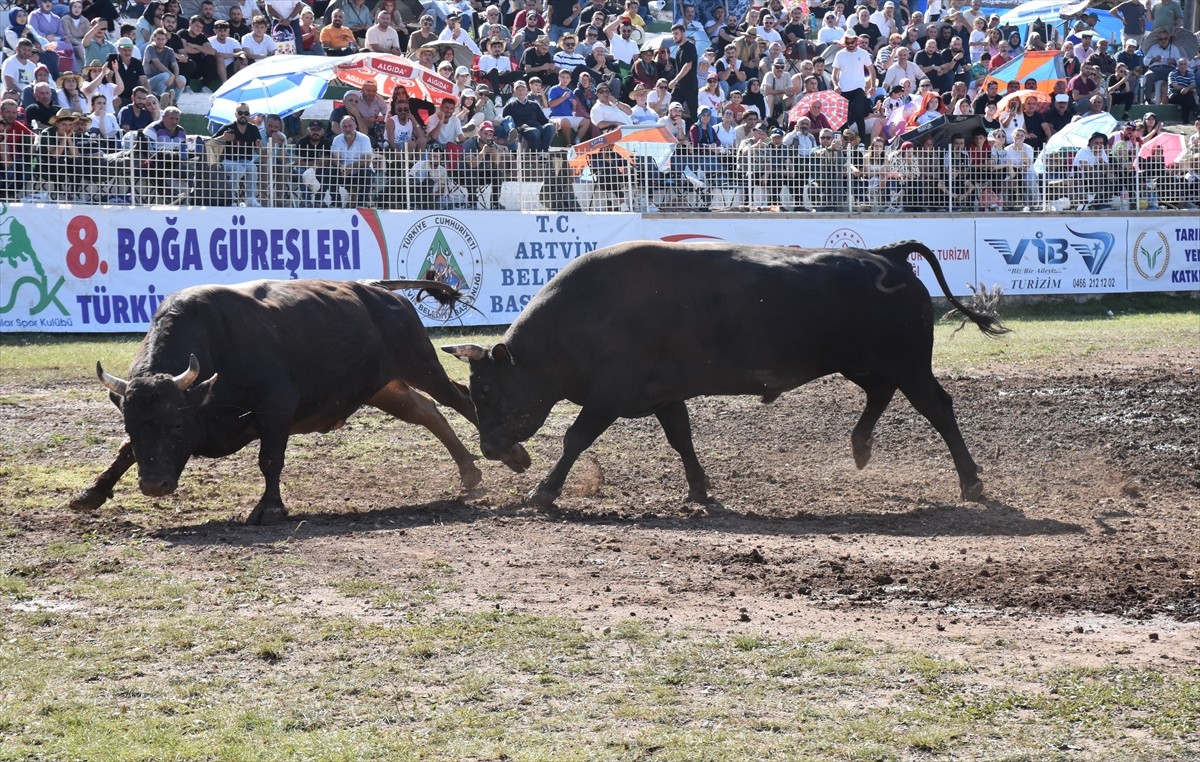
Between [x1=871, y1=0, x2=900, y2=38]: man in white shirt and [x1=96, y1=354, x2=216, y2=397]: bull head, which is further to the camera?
[x1=871, y1=0, x2=900, y2=38]: man in white shirt

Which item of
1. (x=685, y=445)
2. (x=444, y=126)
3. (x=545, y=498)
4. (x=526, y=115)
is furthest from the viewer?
(x=526, y=115)

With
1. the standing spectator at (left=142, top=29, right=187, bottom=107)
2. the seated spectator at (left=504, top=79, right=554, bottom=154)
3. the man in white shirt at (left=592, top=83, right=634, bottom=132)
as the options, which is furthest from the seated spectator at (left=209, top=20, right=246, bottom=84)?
the man in white shirt at (left=592, top=83, right=634, bottom=132)

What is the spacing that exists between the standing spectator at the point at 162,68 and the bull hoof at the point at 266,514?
12989mm

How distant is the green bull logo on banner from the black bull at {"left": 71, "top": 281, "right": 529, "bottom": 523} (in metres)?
8.91

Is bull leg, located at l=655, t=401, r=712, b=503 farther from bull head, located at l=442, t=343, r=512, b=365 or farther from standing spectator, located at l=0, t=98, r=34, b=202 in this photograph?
standing spectator, located at l=0, t=98, r=34, b=202

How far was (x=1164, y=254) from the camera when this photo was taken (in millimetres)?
23422

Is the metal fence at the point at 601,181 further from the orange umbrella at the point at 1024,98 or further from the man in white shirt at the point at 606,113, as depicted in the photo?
the orange umbrella at the point at 1024,98

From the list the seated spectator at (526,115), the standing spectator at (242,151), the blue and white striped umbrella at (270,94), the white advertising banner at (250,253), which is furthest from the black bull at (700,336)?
the seated spectator at (526,115)

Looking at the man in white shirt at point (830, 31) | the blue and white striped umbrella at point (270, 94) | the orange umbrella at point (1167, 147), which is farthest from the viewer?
the man in white shirt at point (830, 31)

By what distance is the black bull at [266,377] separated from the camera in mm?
8492

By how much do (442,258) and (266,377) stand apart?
10655mm

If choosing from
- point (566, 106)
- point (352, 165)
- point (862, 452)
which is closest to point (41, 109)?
point (352, 165)

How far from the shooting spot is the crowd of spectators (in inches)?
738

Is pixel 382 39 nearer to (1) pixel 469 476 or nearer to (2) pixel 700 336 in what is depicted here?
(1) pixel 469 476
